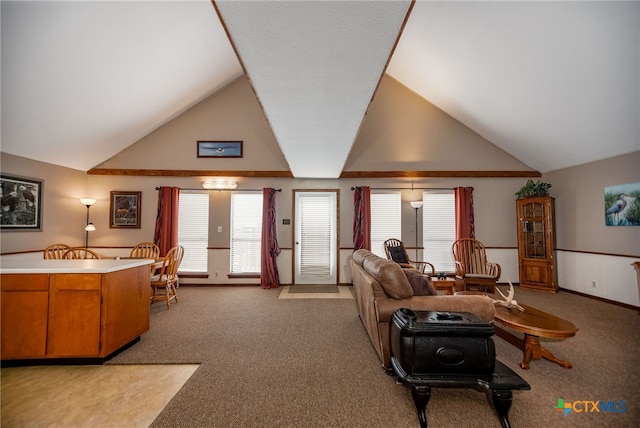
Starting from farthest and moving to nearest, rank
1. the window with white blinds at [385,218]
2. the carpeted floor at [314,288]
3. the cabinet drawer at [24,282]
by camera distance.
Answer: the window with white blinds at [385,218]
the carpeted floor at [314,288]
the cabinet drawer at [24,282]

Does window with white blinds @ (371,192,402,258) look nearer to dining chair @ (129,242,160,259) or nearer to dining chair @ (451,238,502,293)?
dining chair @ (451,238,502,293)

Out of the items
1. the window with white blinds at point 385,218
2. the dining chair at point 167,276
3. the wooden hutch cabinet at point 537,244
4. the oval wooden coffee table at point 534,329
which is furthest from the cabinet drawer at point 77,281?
the wooden hutch cabinet at point 537,244

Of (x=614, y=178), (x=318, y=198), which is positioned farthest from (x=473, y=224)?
(x=318, y=198)

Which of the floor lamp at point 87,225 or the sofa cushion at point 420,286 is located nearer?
the sofa cushion at point 420,286

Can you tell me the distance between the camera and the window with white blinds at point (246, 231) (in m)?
5.64

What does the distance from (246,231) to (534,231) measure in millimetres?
6220

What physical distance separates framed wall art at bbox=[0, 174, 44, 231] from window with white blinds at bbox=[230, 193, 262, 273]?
3.28 metres

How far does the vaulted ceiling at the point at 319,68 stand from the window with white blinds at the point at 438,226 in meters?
1.74

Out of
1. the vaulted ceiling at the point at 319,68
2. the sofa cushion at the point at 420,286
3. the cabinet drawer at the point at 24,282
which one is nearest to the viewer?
the vaulted ceiling at the point at 319,68

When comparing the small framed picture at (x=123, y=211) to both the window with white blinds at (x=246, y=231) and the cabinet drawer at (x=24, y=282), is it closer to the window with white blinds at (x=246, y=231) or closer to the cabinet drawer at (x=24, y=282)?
the window with white blinds at (x=246, y=231)

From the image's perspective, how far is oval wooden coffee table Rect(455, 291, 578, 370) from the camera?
2162mm

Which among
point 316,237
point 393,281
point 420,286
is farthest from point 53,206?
point 420,286

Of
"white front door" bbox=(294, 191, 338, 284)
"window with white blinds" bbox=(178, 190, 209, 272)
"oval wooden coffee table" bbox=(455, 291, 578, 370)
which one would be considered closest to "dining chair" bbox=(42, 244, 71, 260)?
"window with white blinds" bbox=(178, 190, 209, 272)

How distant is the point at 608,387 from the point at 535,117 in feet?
13.4
